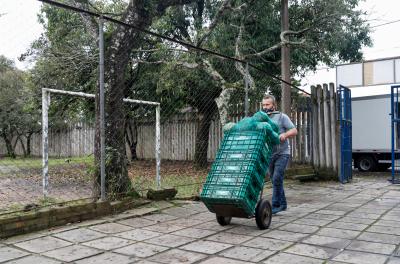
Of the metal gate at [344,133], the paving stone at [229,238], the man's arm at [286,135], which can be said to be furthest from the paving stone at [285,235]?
the metal gate at [344,133]

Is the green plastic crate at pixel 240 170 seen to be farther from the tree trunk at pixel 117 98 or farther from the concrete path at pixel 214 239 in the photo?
the tree trunk at pixel 117 98

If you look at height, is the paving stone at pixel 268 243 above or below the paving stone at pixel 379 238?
above

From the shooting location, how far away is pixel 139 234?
15.5ft

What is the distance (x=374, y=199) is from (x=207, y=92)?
6495 mm

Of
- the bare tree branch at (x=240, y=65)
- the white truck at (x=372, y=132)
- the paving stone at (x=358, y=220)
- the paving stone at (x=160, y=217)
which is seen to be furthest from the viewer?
the white truck at (x=372, y=132)

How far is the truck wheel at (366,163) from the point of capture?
14.9 meters

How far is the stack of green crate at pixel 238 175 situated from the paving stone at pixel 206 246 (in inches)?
23.7

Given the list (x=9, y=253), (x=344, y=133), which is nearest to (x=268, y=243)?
(x=9, y=253)

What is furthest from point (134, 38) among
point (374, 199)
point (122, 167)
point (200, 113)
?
point (200, 113)

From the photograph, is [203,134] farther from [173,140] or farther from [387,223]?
[387,223]

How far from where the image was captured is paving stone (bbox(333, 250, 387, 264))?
370 cm

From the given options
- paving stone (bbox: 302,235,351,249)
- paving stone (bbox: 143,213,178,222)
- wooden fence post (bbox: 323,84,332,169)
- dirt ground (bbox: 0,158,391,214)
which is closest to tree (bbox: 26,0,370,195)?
wooden fence post (bbox: 323,84,332,169)

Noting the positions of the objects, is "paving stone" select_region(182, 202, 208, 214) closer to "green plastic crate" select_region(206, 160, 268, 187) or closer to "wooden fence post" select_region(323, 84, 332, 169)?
"green plastic crate" select_region(206, 160, 268, 187)

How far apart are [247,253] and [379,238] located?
165cm
